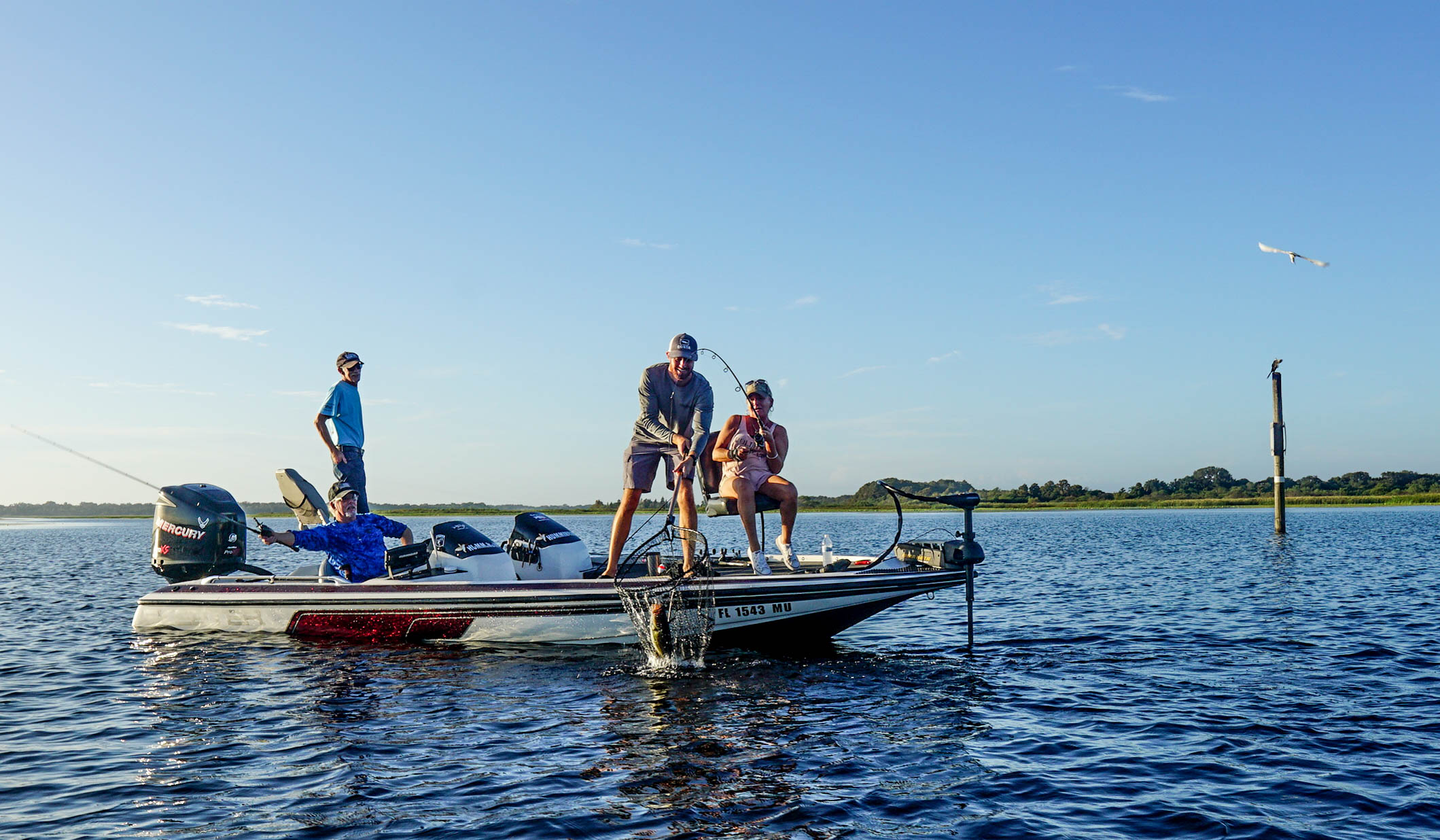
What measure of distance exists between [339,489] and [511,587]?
2311 mm

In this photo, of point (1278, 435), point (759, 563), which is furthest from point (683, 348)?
point (1278, 435)

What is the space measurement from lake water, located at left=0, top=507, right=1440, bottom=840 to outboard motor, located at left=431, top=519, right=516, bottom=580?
98 cm

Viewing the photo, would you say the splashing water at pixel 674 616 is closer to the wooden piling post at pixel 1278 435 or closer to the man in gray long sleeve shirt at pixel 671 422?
the man in gray long sleeve shirt at pixel 671 422

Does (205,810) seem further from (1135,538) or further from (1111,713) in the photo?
(1135,538)

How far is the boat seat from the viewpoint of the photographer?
10.3 m

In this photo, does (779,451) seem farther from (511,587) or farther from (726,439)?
(511,587)

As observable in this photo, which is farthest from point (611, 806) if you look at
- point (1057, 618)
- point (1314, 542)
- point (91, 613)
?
point (1314, 542)

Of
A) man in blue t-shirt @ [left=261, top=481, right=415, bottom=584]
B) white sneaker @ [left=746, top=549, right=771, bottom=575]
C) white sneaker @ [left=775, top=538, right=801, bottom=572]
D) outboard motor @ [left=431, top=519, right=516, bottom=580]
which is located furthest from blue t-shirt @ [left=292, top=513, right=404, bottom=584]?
white sneaker @ [left=775, top=538, right=801, bottom=572]

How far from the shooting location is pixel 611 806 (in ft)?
17.3

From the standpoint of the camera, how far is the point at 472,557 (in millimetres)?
11211

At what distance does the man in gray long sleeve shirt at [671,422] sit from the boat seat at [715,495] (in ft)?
1.78

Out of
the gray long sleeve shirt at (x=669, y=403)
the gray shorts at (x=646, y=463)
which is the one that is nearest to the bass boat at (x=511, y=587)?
the gray shorts at (x=646, y=463)

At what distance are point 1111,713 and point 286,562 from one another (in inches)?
1151

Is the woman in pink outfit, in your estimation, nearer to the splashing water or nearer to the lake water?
the splashing water
